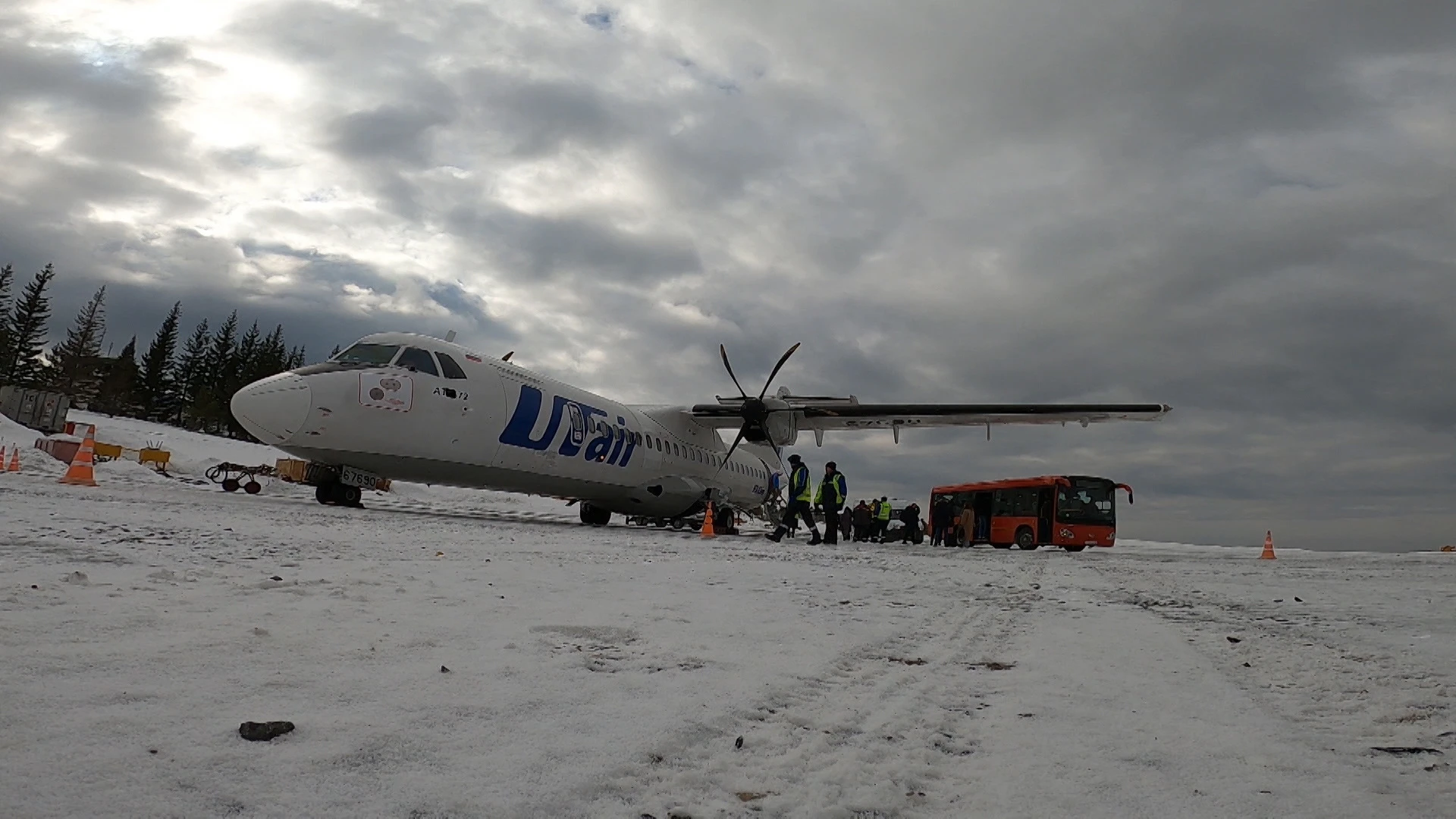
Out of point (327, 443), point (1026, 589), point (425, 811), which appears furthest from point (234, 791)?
point (327, 443)

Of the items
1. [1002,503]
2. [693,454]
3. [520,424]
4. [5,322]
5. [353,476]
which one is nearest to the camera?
[353,476]

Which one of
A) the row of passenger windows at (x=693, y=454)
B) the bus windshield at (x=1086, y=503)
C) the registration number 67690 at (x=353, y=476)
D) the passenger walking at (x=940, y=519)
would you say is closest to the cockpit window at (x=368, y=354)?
the registration number 67690 at (x=353, y=476)

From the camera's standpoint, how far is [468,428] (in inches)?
487

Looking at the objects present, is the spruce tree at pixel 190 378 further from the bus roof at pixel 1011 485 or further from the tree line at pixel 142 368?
the bus roof at pixel 1011 485

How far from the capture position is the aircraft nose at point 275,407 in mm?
10461

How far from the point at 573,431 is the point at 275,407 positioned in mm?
5257

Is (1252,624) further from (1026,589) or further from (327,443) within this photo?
(327,443)

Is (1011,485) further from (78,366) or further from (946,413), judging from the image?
(78,366)

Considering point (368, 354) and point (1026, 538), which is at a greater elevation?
point (368, 354)

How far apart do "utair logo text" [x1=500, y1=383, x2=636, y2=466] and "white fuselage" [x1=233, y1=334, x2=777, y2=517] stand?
0.07 feet

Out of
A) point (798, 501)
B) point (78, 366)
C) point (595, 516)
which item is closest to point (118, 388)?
point (78, 366)

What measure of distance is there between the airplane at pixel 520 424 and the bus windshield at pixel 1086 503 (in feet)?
14.2

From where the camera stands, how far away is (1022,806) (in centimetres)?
179

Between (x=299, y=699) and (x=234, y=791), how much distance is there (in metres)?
0.56
